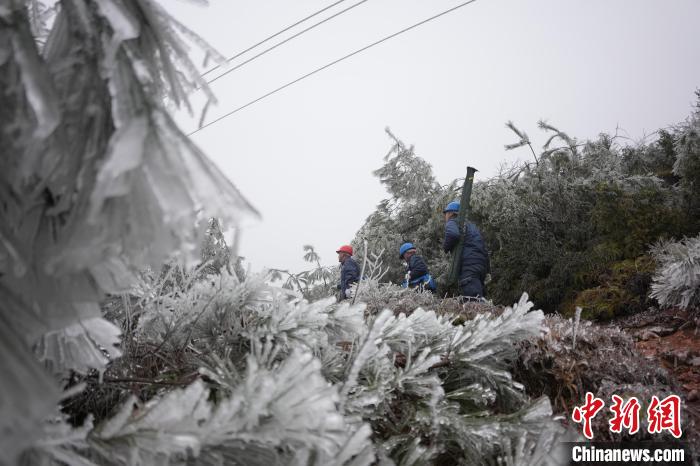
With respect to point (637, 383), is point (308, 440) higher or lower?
higher

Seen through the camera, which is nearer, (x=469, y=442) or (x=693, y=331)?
(x=469, y=442)

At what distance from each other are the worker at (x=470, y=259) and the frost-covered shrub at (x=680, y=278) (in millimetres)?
2410

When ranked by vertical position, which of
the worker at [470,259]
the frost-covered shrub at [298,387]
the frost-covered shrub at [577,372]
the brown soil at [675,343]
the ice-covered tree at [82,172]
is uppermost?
the ice-covered tree at [82,172]

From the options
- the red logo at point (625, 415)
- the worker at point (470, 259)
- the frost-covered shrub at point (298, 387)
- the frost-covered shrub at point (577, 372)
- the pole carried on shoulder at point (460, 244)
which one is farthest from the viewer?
the pole carried on shoulder at point (460, 244)

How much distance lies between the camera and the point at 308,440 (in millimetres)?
701

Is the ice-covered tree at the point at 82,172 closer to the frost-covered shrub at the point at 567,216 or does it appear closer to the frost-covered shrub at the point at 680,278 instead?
the frost-covered shrub at the point at 680,278

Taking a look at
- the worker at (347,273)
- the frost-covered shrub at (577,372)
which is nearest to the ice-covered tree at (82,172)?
the frost-covered shrub at (577,372)

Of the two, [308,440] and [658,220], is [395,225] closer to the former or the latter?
[658,220]

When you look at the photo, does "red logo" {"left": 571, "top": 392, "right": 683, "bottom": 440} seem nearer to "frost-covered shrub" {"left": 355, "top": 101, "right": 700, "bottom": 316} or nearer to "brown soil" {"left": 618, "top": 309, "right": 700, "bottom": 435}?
"brown soil" {"left": 618, "top": 309, "right": 700, "bottom": 435}

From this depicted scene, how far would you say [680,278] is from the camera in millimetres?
5254

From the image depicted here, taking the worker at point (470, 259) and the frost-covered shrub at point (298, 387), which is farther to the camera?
the worker at point (470, 259)

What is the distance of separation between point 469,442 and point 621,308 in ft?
21.5

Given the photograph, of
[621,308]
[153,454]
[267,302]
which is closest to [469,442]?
[267,302]

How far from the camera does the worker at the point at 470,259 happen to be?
701 centimetres
